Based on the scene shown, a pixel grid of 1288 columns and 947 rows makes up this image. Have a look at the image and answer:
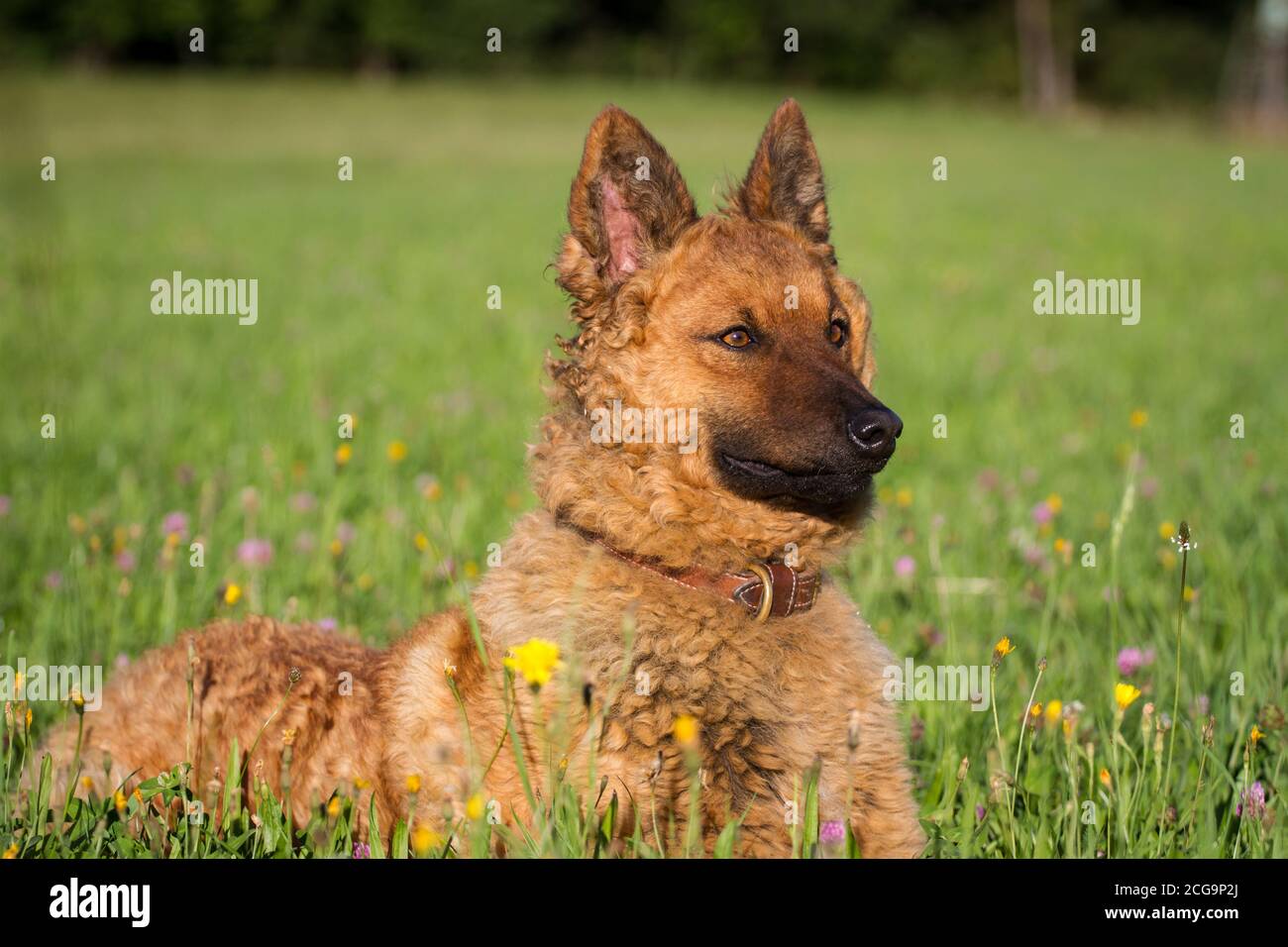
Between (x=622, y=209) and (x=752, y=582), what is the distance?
1.10 m

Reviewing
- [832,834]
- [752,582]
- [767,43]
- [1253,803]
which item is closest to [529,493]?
[752,582]

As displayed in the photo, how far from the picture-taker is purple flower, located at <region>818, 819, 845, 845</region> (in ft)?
8.69

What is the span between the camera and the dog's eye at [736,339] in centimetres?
321

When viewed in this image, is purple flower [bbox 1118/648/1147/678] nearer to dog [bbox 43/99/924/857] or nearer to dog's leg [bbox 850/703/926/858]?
dog [bbox 43/99/924/857]

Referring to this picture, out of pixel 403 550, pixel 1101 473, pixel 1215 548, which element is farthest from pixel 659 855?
pixel 1101 473

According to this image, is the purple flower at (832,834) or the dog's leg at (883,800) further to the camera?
the dog's leg at (883,800)

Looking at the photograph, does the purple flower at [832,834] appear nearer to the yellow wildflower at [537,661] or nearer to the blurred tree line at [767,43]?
the yellow wildflower at [537,661]

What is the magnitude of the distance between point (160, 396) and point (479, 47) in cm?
4829

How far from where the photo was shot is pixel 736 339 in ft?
10.5

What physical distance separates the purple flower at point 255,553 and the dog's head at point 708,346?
202 centimetres

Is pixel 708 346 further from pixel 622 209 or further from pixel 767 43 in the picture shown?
pixel 767 43

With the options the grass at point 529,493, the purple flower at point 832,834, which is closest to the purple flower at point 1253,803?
the grass at point 529,493

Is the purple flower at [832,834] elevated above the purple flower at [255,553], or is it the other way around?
the purple flower at [255,553]

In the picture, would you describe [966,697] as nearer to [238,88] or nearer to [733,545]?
[733,545]
